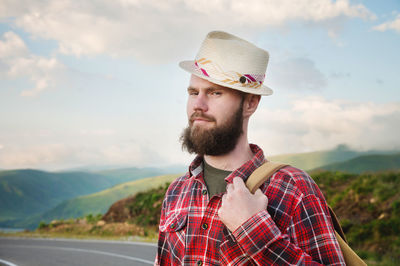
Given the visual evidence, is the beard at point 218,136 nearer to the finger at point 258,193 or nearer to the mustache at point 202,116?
the mustache at point 202,116

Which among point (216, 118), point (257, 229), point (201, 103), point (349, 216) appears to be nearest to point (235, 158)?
point (216, 118)

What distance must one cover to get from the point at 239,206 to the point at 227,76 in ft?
2.68

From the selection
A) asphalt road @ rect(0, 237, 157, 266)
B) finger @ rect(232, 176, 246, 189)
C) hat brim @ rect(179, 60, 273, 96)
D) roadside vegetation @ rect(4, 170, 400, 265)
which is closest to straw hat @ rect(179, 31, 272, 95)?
hat brim @ rect(179, 60, 273, 96)

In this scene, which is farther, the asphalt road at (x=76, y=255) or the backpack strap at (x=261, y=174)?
the asphalt road at (x=76, y=255)

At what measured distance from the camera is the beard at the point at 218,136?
2.08m

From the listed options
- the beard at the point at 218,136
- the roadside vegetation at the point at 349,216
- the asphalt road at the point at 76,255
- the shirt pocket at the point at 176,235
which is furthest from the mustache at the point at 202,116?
the asphalt road at the point at 76,255

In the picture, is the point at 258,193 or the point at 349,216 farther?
the point at 349,216

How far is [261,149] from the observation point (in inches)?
88.8

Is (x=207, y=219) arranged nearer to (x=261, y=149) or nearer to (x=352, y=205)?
(x=261, y=149)

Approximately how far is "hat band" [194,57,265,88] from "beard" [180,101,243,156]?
5.5 inches

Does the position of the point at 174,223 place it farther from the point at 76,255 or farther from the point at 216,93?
the point at 76,255

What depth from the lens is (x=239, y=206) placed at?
1647 mm

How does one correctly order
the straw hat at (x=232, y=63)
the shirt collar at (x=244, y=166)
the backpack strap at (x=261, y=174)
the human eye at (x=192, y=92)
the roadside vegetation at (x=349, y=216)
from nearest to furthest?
the backpack strap at (x=261, y=174) < the shirt collar at (x=244, y=166) < the straw hat at (x=232, y=63) < the human eye at (x=192, y=92) < the roadside vegetation at (x=349, y=216)

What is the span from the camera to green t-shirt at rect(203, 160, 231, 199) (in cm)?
215
